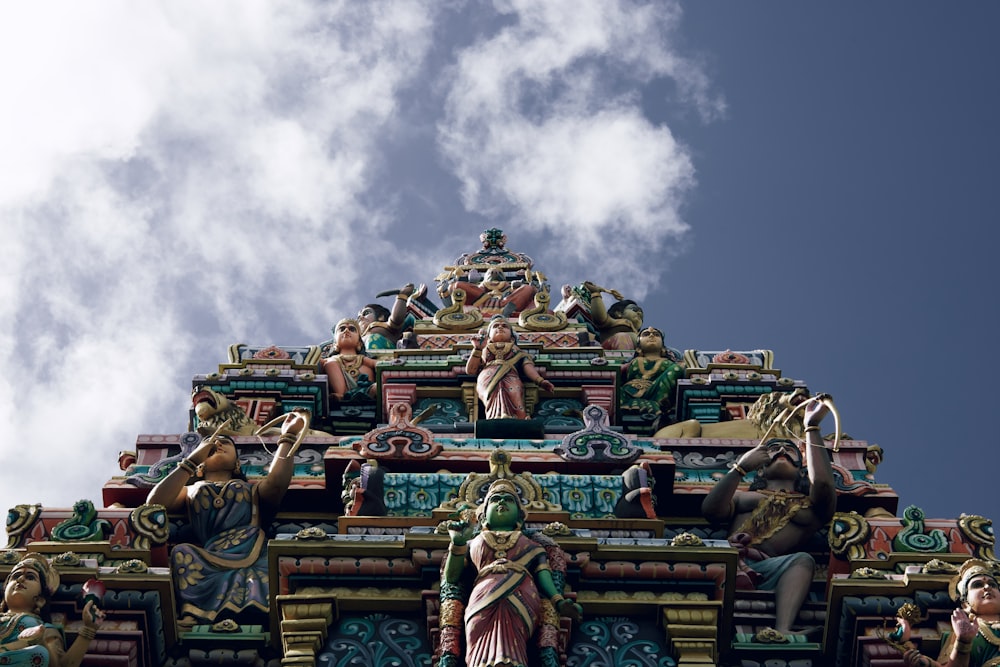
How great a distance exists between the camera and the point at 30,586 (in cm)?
1936

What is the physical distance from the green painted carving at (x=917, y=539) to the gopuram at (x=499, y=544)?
36mm

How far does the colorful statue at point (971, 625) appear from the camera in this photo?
61.3 feet

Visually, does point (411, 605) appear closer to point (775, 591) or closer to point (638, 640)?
point (638, 640)

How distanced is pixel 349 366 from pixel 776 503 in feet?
31.8

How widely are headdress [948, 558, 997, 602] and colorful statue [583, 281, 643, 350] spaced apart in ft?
44.3

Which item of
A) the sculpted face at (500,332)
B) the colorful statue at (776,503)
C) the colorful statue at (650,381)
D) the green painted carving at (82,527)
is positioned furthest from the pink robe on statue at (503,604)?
the colorful statue at (650,381)

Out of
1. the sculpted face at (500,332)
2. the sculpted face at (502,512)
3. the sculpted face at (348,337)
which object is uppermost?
the sculpted face at (348,337)

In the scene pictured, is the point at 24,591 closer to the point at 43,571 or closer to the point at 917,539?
the point at 43,571

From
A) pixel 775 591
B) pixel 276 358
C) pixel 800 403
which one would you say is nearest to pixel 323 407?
pixel 276 358

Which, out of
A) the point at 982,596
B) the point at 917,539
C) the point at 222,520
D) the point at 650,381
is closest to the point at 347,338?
the point at 650,381

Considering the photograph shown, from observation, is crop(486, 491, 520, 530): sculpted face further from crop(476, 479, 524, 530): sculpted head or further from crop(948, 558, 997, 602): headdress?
crop(948, 558, 997, 602): headdress

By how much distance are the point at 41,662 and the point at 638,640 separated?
528 centimetres

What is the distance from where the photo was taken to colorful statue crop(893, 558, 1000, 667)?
61.3 feet

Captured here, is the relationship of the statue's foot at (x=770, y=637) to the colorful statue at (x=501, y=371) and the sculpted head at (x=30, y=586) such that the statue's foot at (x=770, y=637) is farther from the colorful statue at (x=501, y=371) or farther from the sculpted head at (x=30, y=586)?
the colorful statue at (x=501, y=371)
